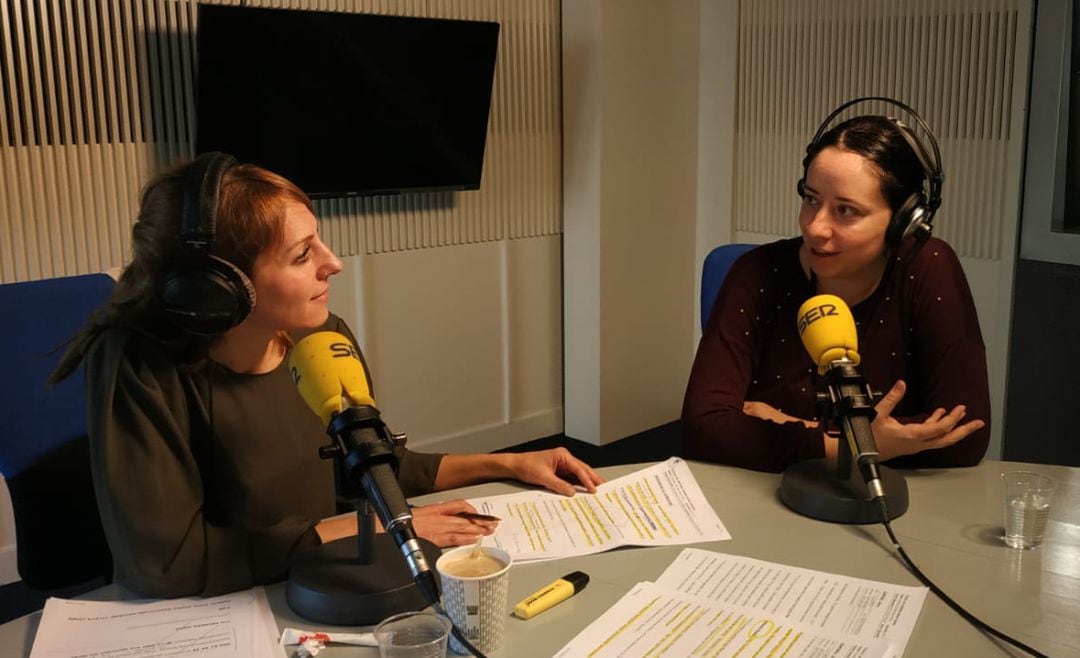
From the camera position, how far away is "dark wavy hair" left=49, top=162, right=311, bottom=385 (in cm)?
147

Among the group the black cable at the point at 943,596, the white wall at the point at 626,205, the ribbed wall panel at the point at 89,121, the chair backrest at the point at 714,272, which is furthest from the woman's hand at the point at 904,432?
the white wall at the point at 626,205

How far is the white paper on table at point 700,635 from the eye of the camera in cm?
121

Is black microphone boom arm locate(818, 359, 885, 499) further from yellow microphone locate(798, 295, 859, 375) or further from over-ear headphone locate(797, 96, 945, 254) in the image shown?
over-ear headphone locate(797, 96, 945, 254)

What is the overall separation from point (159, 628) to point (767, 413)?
1.22m

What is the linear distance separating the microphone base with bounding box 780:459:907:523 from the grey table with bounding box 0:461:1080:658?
0.02 meters

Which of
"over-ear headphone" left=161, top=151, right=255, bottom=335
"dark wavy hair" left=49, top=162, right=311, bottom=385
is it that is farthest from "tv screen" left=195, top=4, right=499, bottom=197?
"over-ear headphone" left=161, top=151, right=255, bottom=335

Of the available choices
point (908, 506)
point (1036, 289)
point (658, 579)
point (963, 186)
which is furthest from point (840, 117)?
point (658, 579)

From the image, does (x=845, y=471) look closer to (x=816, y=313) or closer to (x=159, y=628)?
(x=816, y=313)

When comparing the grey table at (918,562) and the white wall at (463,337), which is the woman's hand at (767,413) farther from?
the white wall at (463,337)

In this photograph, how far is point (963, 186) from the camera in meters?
3.74

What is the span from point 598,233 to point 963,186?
4.83 ft

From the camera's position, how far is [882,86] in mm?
3926

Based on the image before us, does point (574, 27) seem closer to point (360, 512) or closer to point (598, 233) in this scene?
point (598, 233)

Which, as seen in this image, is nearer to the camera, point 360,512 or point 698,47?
point 360,512
